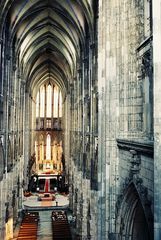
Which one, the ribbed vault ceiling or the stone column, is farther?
the ribbed vault ceiling

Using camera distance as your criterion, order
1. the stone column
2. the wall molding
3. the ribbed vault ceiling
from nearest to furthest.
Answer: the stone column < the wall molding < the ribbed vault ceiling

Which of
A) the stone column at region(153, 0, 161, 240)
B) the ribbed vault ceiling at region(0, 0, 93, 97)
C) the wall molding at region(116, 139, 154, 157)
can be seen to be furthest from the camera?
the ribbed vault ceiling at region(0, 0, 93, 97)

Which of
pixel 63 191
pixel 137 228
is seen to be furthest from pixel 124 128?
pixel 63 191

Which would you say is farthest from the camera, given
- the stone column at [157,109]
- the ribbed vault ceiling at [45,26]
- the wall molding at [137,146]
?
the ribbed vault ceiling at [45,26]

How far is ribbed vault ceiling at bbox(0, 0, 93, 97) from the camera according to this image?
84.0 feet

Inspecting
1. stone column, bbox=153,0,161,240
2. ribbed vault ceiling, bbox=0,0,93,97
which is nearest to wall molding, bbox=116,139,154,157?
stone column, bbox=153,0,161,240

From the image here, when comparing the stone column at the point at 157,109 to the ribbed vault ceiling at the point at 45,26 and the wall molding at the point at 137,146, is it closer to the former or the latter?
the wall molding at the point at 137,146

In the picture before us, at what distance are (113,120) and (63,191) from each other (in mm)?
35311

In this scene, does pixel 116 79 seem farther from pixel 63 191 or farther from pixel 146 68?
pixel 63 191

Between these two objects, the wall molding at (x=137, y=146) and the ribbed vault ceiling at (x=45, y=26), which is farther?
the ribbed vault ceiling at (x=45, y=26)

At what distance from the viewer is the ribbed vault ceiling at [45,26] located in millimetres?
25589

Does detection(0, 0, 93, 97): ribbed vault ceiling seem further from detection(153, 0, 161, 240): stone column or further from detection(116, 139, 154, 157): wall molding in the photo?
detection(153, 0, 161, 240): stone column

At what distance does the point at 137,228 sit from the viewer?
11516 millimetres

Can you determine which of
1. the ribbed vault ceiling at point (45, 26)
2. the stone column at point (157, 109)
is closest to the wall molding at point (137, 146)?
the stone column at point (157, 109)
